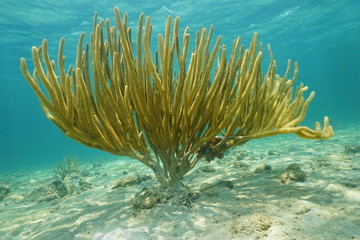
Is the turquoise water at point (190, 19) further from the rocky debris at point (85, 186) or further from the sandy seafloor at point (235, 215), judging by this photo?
the sandy seafloor at point (235, 215)

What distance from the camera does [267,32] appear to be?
2473 cm

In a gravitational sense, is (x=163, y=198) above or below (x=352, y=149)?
above

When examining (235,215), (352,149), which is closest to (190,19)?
(352,149)

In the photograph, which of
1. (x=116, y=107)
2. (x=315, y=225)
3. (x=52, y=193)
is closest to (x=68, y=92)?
(x=116, y=107)

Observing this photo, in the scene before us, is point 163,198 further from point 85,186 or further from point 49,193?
point 85,186

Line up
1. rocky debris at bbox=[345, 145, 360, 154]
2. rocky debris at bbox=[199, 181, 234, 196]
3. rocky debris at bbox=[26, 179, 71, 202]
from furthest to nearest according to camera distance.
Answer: rocky debris at bbox=[345, 145, 360, 154] < rocky debris at bbox=[26, 179, 71, 202] < rocky debris at bbox=[199, 181, 234, 196]

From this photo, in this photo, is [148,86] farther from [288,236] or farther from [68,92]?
[288,236]

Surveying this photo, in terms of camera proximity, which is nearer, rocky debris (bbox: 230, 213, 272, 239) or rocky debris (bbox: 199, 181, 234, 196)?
rocky debris (bbox: 230, 213, 272, 239)

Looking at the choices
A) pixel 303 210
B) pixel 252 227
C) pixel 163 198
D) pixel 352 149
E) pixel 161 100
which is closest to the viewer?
pixel 252 227

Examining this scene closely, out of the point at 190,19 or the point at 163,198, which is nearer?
the point at 163,198

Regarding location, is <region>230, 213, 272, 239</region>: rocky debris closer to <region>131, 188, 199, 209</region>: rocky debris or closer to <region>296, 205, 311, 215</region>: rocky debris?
<region>296, 205, 311, 215</region>: rocky debris

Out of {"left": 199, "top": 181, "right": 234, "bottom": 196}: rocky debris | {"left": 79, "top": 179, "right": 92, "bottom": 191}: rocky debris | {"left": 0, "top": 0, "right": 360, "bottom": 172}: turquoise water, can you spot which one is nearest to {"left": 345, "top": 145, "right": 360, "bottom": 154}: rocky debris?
A: {"left": 199, "top": 181, "right": 234, "bottom": 196}: rocky debris

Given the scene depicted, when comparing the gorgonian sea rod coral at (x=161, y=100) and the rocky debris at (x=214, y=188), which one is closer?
the gorgonian sea rod coral at (x=161, y=100)

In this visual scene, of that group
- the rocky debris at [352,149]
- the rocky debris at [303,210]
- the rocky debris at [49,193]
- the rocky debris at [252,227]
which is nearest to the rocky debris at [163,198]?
the rocky debris at [252,227]
